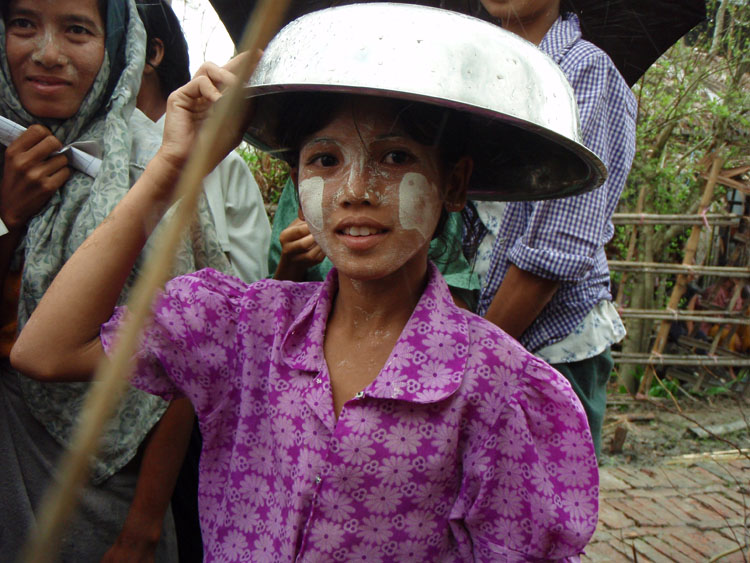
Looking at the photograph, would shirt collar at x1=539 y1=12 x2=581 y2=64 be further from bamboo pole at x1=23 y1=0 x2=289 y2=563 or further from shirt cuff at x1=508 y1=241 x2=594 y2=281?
bamboo pole at x1=23 y1=0 x2=289 y2=563

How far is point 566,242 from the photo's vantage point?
1.47 m

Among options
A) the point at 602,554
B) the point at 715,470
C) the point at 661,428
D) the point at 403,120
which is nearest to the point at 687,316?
the point at 661,428

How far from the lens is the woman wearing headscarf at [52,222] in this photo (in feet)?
5.04

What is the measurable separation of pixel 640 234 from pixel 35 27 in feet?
20.9

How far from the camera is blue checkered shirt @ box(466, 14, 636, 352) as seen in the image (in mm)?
1466

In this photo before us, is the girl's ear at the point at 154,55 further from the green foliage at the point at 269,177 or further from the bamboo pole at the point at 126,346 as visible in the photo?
the bamboo pole at the point at 126,346

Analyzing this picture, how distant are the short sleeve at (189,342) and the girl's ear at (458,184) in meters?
0.48

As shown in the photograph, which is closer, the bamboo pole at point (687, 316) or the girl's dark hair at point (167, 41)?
the girl's dark hair at point (167, 41)

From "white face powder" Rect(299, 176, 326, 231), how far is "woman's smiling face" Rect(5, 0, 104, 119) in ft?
2.82

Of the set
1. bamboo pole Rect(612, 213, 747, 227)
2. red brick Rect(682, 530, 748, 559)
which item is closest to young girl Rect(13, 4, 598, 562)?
red brick Rect(682, 530, 748, 559)

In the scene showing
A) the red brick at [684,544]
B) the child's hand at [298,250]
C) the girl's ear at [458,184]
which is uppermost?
the girl's ear at [458,184]

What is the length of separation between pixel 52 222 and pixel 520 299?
1171 mm

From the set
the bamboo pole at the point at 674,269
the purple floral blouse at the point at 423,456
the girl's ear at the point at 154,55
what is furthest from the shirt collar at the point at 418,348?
the bamboo pole at the point at 674,269

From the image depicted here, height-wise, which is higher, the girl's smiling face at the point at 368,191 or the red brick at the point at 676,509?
the girl's smiling face at the point at 368,191
